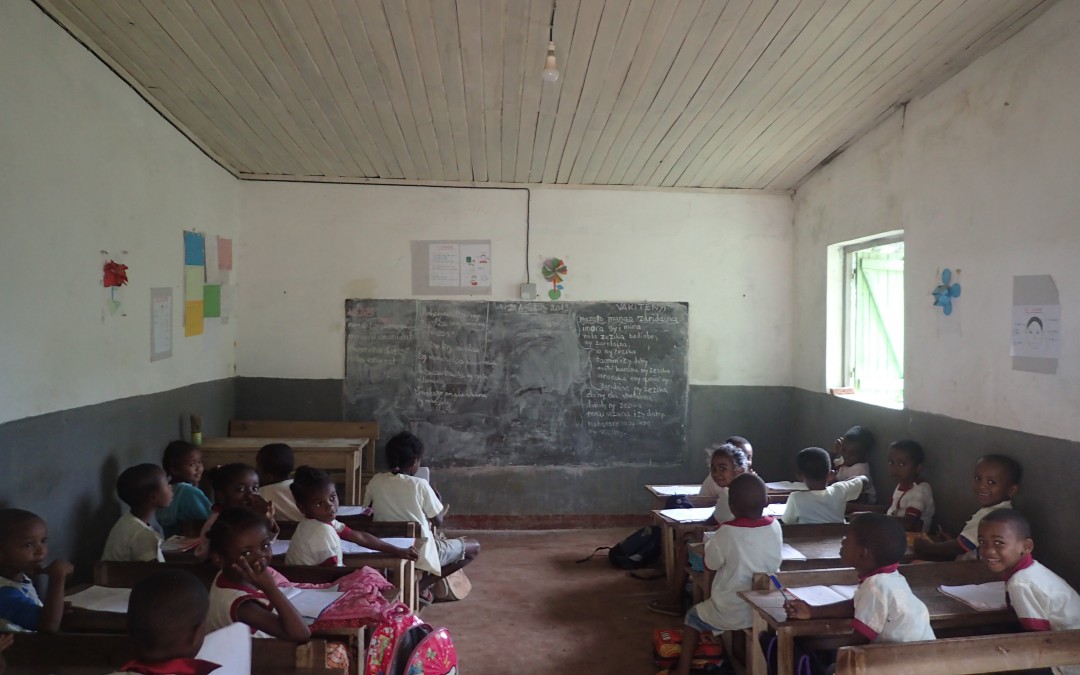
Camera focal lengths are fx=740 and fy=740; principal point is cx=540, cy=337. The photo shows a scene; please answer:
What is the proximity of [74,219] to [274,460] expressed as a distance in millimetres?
1490

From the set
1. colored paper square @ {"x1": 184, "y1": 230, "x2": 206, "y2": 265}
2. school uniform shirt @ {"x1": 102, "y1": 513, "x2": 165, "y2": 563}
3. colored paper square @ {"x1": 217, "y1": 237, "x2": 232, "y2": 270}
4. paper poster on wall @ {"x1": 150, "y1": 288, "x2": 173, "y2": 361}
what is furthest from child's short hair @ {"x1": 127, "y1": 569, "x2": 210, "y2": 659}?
colored paper square @ {"x1": 217, "y1": 237, "x2": 232, "y2": 270}

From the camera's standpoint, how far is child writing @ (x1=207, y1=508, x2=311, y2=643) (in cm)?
211

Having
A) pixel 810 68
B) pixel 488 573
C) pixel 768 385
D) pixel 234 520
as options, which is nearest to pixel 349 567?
pixel 234 520

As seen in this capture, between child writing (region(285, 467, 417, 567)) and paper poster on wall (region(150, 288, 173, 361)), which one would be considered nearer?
child writing (region(285, 467, 417, 567))

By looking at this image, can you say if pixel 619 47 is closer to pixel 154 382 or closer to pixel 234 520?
pixel 234 520

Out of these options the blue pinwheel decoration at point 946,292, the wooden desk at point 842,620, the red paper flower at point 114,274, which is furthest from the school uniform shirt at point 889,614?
the red paper flower at point 114,274

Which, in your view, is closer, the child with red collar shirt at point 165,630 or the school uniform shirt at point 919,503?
the child with red collar shirt at point 165,630

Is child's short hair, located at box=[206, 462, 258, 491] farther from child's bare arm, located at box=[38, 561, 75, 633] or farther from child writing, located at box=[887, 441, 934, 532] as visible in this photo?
child writing, located at box=[887, 441, 934, 532]

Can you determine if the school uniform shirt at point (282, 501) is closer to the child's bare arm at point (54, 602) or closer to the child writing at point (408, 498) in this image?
the child writing at point (408, 498)

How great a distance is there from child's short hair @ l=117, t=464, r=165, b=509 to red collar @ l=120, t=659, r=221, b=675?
1668mm

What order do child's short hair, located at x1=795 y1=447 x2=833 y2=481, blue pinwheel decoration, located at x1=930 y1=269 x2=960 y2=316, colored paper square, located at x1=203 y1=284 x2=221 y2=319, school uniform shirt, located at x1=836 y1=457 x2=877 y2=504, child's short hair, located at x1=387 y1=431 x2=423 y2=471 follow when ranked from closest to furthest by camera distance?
blue pinwheel decoration, located at x1=930 y1=269 x2=960 y2=316 < child's short hair, located at x1=387 y1=431 x2=423 y2=471 < child's short hair, located at x1=795 y1=447 x2=833 y2=481 < school uniform shirt, located at x1=836 y1=457 x2=877 y2=504 < colored paper square, located at x1=203 y1=284 x2=221 y2=319

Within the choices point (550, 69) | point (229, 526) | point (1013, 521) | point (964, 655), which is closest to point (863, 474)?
point (1013, 521)

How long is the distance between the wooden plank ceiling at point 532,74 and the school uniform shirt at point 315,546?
85.1 inches

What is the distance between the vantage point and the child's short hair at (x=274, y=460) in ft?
12.9
